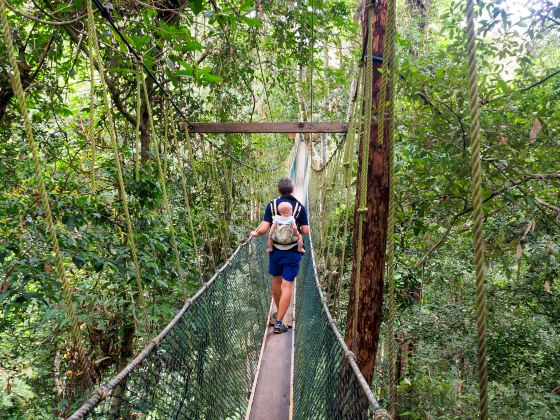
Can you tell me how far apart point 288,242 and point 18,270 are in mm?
1211

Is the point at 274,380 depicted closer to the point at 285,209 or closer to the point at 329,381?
the point at 285,209

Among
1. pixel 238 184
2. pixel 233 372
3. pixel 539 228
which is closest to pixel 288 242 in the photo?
pixel 233 372

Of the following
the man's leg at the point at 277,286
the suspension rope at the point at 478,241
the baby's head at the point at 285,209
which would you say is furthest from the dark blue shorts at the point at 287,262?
the suspension rope at the point at 478,241

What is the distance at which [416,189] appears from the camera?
82.7 inches

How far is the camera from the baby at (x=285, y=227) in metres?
2.11

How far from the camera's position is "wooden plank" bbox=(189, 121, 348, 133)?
2678 millimetres

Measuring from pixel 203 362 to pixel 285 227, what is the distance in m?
0.86

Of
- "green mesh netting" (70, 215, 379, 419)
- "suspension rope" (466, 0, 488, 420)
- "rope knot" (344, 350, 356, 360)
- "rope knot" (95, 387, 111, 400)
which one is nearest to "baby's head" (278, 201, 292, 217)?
"green mesh netting" (70, 215, 379, 419)

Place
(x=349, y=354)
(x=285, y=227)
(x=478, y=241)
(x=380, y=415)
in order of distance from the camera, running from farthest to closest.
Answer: (x=285, y=227) < (x=349, y=354) < (x=380, y=415) < (x=478, y=241)

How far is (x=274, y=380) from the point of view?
2.00m

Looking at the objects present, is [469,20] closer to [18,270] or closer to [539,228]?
[18,270]

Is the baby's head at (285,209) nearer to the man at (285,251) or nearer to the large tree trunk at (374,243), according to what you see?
the man at (285,251)

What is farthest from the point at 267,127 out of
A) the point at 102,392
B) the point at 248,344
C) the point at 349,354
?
the point at 102,392

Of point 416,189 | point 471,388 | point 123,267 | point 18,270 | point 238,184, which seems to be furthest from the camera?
point 238,184
